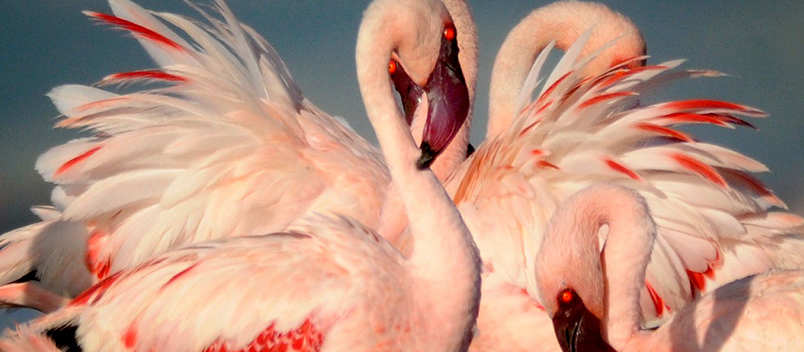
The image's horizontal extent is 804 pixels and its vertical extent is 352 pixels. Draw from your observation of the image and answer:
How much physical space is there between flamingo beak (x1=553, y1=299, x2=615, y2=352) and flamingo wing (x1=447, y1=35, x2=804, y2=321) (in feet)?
1.31

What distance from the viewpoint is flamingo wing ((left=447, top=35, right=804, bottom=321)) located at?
441 centimetres

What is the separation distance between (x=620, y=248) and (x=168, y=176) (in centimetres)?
195

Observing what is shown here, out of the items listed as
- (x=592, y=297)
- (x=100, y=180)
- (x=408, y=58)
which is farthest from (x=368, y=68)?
(x=100, y=180)

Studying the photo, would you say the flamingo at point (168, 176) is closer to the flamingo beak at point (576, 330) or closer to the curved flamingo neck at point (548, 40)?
the flamingo beak at point (576, 330)

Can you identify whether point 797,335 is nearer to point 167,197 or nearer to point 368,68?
point 368,68

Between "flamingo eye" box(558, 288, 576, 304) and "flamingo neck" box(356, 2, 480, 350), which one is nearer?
"flamingo neck" box(356, 2, 480, 350)

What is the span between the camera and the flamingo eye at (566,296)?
12.8 feet

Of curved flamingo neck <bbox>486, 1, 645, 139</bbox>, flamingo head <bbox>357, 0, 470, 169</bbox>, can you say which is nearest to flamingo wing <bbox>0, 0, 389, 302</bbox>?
flamingo head <bbox>357, 0, 470, 169</bbox>

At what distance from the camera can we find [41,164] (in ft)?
15.9

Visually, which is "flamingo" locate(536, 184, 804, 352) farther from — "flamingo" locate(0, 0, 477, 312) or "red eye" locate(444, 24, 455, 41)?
"flamingo" locate(0, 0, 477, 312)

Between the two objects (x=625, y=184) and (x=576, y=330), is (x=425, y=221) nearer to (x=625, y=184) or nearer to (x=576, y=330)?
(x=576, y=330)

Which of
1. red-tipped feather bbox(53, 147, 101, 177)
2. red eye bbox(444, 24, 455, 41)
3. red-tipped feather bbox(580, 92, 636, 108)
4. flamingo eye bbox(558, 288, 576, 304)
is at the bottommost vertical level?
flamingo eye bbox(558, 288, 576, 304)

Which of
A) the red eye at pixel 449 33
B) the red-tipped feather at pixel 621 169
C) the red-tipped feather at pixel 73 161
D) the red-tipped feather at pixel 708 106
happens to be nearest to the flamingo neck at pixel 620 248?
the red-tipped feather at pixel 621 169

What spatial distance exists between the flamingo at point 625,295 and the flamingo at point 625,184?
26cm
